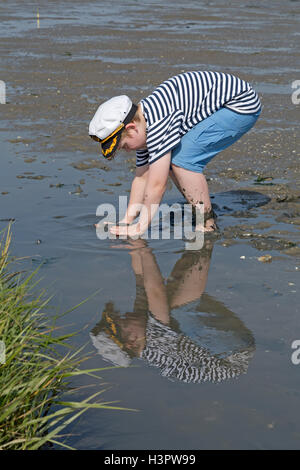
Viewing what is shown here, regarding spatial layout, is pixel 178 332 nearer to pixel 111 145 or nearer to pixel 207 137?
pixel 111 145

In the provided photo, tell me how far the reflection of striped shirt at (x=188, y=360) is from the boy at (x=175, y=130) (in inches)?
50.2

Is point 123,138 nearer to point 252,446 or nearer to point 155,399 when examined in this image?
point 155,399

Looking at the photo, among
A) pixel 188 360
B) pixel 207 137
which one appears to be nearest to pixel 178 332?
pixel 188 360

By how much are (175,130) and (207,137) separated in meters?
0.32

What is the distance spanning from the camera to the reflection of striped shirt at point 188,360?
11.8ft

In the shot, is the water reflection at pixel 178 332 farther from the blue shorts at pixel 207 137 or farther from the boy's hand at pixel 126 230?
the blue shorts at pixel 207 137

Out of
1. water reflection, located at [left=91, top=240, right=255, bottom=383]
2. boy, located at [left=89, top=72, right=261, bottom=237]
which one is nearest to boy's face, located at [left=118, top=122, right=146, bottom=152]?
boy, located at [left=89, top=72, right=261, bottom=237]

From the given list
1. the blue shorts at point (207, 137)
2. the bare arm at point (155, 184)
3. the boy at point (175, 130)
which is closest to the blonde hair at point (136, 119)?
the boy at point (175, 130)

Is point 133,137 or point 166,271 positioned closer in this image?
point 133,137

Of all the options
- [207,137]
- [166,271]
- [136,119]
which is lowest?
[166,271]

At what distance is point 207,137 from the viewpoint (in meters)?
5.16

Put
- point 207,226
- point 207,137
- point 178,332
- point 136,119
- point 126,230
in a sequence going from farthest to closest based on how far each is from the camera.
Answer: point 207,226 → point 126,230 → point 207,137 → point 136,119 → point 178,332

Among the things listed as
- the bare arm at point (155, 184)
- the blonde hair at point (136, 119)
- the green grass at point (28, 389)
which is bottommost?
the green grass at point (28, 389)
